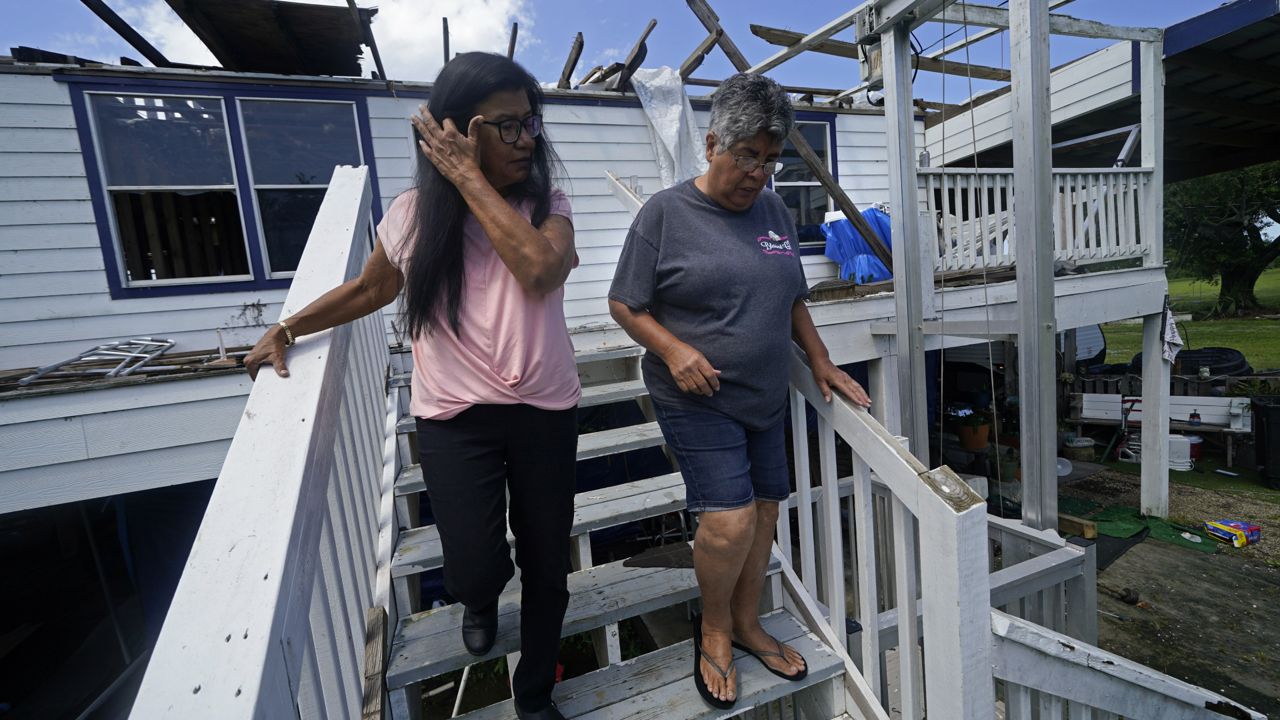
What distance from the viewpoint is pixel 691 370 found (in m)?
1.36

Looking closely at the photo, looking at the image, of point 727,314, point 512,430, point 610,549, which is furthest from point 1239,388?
point 512,430

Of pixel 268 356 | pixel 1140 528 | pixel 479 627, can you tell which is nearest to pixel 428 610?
pixel 479 627

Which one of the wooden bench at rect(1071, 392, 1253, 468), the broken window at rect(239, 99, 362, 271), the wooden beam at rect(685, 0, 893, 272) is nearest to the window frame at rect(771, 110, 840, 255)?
the wooden beam at rect(685, 0, 893, 272)

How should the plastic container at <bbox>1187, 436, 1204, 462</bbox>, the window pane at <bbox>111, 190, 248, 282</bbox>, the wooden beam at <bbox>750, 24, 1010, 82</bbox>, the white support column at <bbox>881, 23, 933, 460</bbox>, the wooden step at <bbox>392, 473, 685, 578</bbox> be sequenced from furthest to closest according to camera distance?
the plastic container at <bbox>1187, 436, 1204, 462</bbox> → the wooden beam at <bbox>750, 24, 1010, 82</bbox> → the window pane at <bbox>111, 190, 248, 282</bbox> → the white support column at <bbox>881, 23, 933, 460</bbox> → the wooden step at <bbox>392, 473, 685, 578</bbox>

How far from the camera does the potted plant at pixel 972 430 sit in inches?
265

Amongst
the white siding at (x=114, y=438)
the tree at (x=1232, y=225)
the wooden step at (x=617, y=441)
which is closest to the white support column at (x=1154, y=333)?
the wooden step at (x=617, y=441)

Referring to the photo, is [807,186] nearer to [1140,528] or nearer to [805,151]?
[805,151]

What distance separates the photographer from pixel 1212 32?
15.2ft

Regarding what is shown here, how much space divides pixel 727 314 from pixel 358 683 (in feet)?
4.13

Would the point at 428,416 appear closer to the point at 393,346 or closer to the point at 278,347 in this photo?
the point at 278,347

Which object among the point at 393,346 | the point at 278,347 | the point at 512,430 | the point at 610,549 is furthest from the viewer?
the point at 610,549

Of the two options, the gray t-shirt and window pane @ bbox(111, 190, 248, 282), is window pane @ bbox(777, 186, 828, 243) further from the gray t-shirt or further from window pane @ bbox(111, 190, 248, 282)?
window pane @ bbox(111, 190, 248, 282)

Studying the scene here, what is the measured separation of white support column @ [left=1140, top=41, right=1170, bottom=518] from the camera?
4.83m

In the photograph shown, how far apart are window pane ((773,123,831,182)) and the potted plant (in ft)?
11.7
